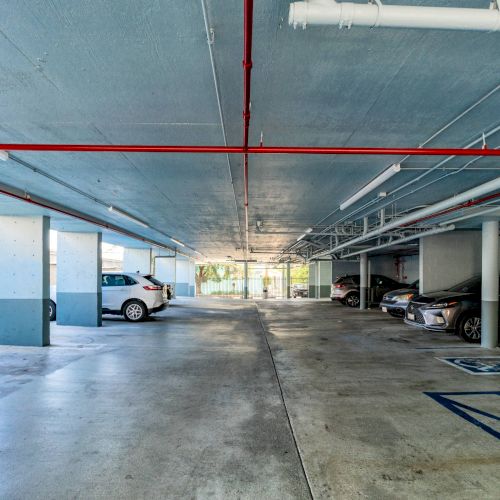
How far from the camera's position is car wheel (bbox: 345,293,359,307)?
16438 millimetres

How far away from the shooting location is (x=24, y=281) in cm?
747

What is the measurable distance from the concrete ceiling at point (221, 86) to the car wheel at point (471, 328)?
3.78 meters

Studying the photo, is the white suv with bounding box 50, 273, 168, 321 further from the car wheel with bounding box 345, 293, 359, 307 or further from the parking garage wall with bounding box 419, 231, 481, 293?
the car wheel with bounding box 345, 293, 359, 307

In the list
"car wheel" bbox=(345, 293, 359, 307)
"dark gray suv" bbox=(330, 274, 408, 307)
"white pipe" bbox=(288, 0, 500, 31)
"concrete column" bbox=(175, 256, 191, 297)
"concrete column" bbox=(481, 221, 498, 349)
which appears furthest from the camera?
"concrete column" bbox=(175, 256, 191, 297)

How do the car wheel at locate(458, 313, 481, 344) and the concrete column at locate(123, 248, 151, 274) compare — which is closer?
the car wheel at locate(458, 313, 481, 344)

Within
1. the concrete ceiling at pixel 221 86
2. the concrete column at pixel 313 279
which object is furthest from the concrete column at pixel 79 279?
the concrete column at pixel 313 279

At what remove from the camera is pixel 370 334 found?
→ 8.52 m

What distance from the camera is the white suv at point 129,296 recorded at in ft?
36.2

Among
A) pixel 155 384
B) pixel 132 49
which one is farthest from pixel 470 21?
pixel 155 384

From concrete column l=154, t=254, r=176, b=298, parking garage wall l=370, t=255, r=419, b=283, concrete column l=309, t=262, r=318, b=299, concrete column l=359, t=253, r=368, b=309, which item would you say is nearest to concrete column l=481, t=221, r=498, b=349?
concrete column l=359, t=253, r=368, b=309

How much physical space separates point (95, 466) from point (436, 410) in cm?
331

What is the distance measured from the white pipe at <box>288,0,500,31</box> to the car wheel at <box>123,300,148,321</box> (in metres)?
10.3

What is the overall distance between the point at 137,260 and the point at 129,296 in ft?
20.0

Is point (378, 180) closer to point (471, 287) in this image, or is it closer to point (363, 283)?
point (471, 287)
